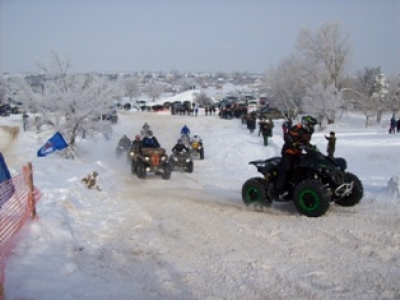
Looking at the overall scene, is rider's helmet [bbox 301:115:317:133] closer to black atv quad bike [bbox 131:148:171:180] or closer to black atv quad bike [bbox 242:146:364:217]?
black atv quad bike [bbox 242:146:364:217]

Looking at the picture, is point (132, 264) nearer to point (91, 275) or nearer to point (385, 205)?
point (91, 275)

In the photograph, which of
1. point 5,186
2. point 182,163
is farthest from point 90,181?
point 182,163

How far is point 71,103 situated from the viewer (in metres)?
22.2

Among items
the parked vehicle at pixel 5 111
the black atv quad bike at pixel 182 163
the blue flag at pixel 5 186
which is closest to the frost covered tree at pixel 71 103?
the black atv quad bike at pixel 182 163

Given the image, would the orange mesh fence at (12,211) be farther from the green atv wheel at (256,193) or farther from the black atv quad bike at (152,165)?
the black atv quad bike at (152,165)

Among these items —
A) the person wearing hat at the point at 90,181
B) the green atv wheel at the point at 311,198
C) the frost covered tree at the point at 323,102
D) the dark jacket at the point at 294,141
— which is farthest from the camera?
the frost covered tree at the point at 323,102

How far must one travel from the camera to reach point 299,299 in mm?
4691

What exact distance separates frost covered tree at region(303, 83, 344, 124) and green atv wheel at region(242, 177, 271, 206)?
3638 centimetres

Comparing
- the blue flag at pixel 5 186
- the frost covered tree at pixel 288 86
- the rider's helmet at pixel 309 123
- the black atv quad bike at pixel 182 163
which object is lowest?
the black atv quad bike at pixel 182 163

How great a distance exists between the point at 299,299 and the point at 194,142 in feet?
60.9

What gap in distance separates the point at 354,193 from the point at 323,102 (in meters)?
37.4

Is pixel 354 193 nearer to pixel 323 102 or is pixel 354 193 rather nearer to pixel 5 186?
pixel 5 186

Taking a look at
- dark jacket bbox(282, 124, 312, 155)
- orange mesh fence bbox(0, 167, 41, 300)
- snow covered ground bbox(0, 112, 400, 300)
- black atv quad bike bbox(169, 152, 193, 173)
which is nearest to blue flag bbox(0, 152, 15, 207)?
orange mesh fence bbox(0, 167, 41, 300)

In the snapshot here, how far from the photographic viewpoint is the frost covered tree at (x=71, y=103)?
71.9 feet
